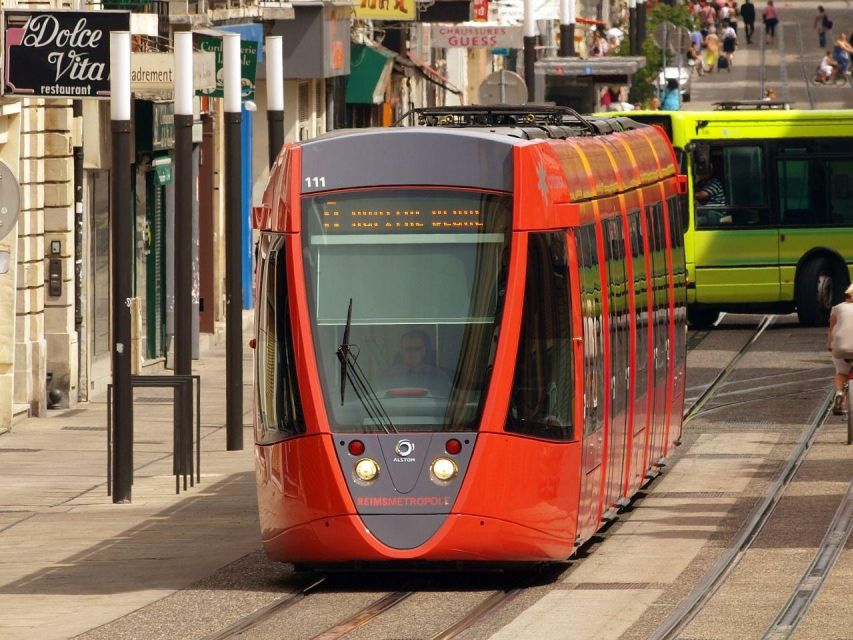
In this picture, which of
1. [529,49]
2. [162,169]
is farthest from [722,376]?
[529,49]

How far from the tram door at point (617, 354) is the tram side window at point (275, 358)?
249cm

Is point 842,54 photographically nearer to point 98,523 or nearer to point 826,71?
point 826,71

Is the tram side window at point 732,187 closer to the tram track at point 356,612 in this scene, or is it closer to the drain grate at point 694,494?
the drain grate at point 694,494

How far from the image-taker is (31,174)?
84.3 ft

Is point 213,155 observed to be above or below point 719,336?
above

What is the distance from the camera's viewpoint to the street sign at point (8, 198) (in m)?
16.6

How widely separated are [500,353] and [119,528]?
15.1 feet

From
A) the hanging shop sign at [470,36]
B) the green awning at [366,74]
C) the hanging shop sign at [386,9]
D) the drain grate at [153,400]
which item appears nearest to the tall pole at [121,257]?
the drain grate at [153,400]

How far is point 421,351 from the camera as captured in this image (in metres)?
13.6

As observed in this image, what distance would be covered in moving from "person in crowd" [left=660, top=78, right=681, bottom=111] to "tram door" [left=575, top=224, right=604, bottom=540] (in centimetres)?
3372

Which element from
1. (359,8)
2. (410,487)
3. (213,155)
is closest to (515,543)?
(410,487)

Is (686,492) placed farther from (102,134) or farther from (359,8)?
(359,8)

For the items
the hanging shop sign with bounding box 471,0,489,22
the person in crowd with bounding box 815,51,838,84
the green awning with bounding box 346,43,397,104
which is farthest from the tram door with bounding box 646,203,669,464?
the person in crowd with bounding box 815,51,838,84

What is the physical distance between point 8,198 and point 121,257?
2.00 m
